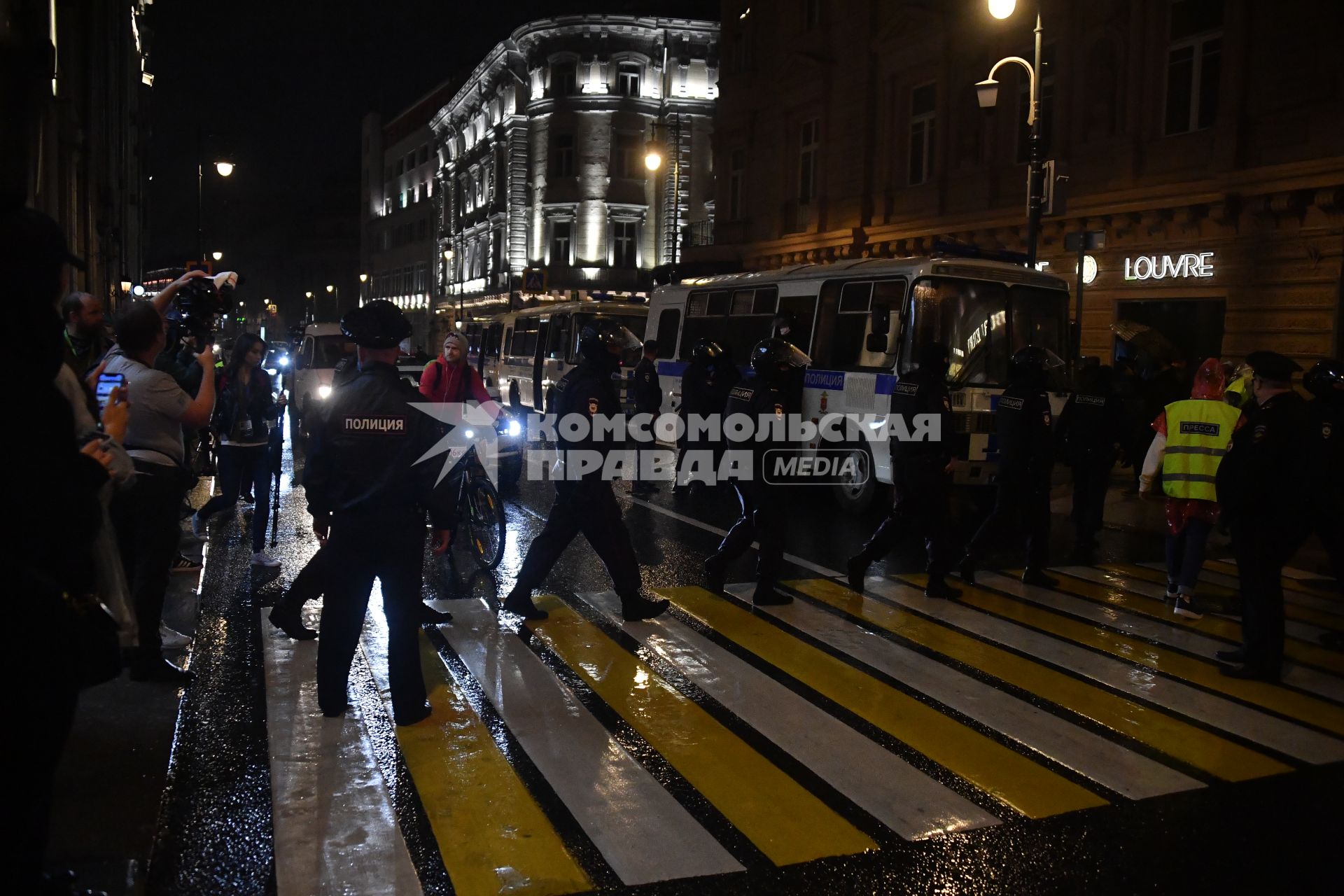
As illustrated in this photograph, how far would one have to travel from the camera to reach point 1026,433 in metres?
8.73

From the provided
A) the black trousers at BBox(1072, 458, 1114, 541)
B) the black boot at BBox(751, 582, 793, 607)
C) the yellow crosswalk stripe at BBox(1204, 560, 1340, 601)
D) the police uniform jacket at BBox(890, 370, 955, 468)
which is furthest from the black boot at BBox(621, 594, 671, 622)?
the black trousers at BBox(1072, 458, 1114, 541)

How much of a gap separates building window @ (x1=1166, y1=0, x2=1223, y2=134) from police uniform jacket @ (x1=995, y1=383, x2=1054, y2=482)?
463 inches

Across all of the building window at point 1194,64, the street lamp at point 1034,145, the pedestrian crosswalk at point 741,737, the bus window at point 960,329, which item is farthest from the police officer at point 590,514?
the building window at point 1194,64

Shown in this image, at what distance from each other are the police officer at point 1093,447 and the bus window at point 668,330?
26.0 feet

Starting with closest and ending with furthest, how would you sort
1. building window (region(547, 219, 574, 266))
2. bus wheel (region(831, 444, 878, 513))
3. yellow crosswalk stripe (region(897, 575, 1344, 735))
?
yellow crosswalk stripe (region(897, 575, 1344, 735)), bus wheel (region(831, 444, 878, 513)), building window (region(547, 219, 574, 266))

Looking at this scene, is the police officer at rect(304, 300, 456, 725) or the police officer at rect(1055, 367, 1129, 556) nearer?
the police officer at rect(304, 300, 456, 725)

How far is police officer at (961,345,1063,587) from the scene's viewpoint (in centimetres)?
874

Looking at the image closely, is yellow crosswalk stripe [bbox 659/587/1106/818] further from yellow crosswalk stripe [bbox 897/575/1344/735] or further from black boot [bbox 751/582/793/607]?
yellow crosswalk stripe [bbox 897/575/1344/735]

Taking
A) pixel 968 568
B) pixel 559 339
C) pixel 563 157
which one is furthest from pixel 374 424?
pixel 563 157

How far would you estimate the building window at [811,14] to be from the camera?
28062mm

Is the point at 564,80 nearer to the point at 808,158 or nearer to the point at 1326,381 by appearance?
the point at 808,158

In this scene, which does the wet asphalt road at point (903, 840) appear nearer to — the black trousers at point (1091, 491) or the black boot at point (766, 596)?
the black boot at point (766, 596)

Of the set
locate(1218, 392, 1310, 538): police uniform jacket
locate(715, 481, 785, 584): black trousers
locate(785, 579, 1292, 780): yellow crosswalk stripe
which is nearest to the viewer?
locate(785, 579, 1292, 780): yellow crosswalk stripe

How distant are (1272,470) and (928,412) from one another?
2383 mm
